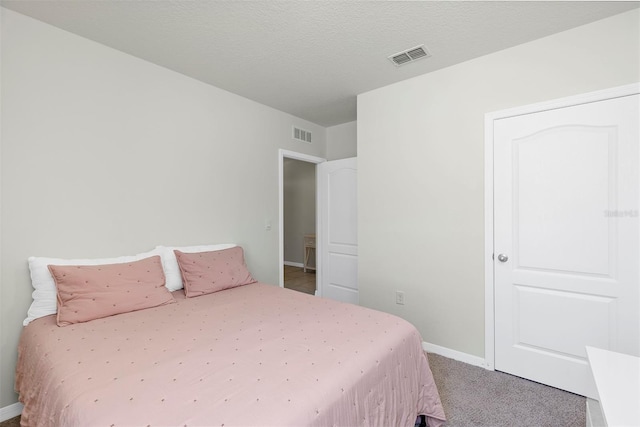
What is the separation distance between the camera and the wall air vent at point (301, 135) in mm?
3688

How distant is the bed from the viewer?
963 millimetres

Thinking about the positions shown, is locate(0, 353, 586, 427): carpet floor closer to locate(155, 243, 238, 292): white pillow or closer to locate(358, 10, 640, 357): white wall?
locate(358, 10, 640, 357): white wall

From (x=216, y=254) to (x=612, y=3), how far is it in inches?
129

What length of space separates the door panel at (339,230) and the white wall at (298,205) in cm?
232

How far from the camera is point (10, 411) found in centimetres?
175

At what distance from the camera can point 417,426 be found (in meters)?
1.69

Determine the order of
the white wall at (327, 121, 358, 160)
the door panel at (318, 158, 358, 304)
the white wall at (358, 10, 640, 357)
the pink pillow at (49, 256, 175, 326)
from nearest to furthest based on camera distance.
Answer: the pink pillow at (49, 256, 175, 326), the white wall at (358, 10, 640, 357), the door panel at (318, 158, 358, 304), the white wall at (327, 121, 358, 160)

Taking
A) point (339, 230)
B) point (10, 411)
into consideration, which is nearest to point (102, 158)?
point (10, 411)

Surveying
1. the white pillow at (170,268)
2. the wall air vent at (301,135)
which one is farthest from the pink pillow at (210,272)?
the wall air vent at (301,135)

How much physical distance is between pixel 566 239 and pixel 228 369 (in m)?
2.32

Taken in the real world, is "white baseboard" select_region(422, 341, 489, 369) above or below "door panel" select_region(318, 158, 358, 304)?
below

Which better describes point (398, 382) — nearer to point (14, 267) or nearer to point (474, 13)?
point (474, 13)

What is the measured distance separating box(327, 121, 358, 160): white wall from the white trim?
3.71m

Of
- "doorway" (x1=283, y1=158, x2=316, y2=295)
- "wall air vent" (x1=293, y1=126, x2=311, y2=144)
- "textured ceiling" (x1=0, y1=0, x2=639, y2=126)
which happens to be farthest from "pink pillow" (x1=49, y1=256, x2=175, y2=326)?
"doorway" (x1=283, y1=158, x2=316, y2=295)
